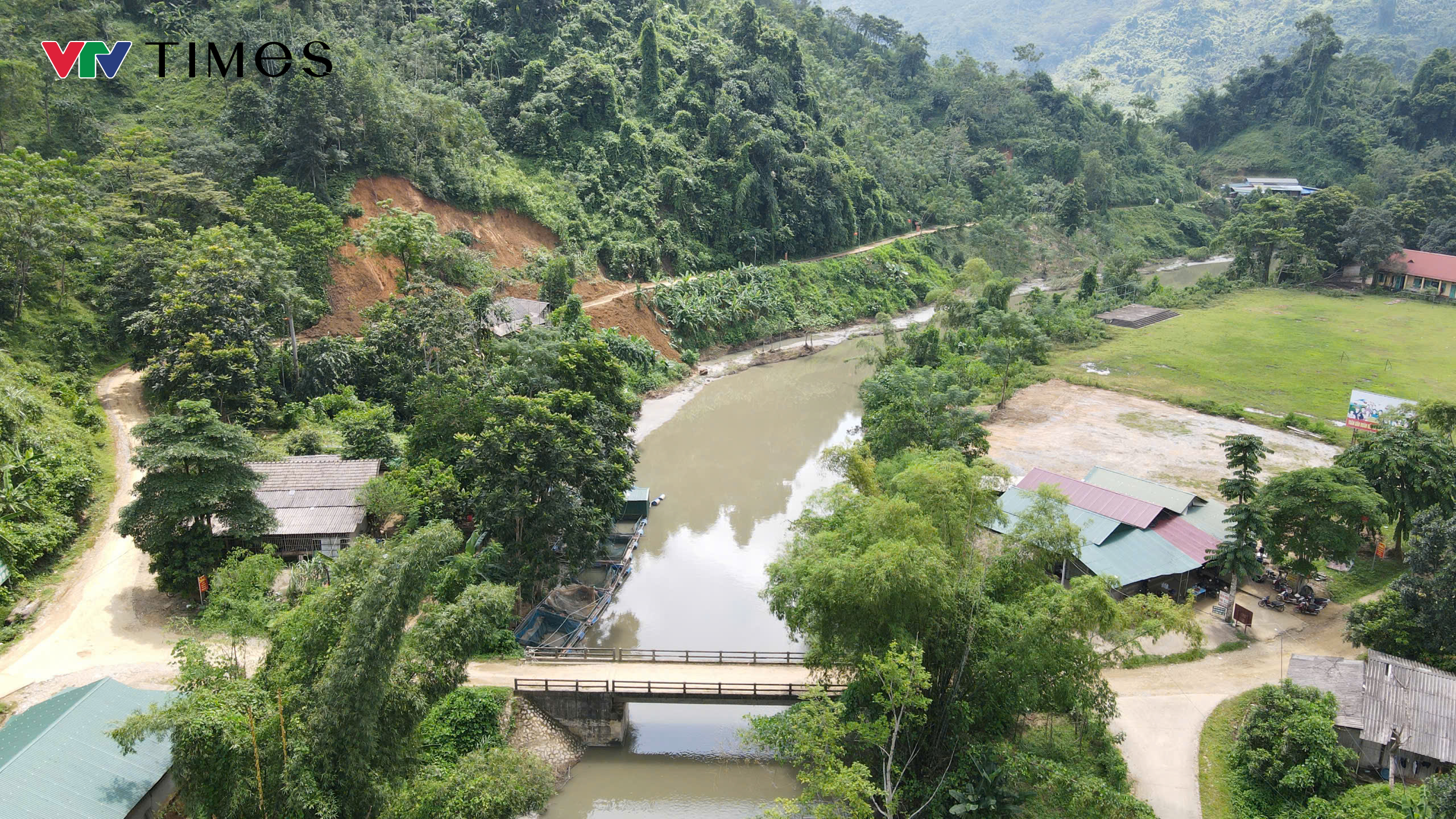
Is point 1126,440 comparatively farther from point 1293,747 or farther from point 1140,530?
point 1293,747

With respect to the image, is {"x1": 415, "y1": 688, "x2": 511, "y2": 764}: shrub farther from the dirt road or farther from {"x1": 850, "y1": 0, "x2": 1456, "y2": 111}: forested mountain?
{"x1": 850, "y1": 0, "x2": 1456, "y2": 111}: forested mountain

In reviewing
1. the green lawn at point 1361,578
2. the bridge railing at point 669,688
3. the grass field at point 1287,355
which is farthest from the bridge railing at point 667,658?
the grass field at point 1287,355

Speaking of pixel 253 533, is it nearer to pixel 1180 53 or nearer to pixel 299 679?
pixel 299 679

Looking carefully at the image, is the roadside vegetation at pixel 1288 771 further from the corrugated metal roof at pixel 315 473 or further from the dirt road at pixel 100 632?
the corrugated metal roof at pixel 315 473

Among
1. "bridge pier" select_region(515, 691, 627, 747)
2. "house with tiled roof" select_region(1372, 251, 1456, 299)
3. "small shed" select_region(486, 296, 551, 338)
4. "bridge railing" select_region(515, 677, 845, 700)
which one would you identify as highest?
"house with tiled roof" select_region(1372, 251, 1456, 299)

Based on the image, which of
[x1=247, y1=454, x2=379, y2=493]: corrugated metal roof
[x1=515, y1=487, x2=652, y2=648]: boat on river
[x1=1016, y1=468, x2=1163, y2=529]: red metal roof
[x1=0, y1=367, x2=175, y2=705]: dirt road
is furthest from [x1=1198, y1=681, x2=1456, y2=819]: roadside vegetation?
[x1=247, y1=454, x2=379, y2=493]: corrugated metal roof

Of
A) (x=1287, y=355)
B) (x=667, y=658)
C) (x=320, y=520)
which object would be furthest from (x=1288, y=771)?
(x=1287, y=355)
